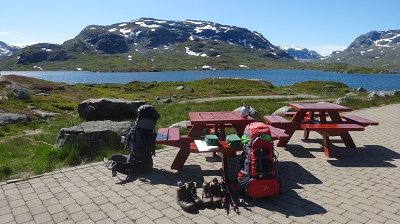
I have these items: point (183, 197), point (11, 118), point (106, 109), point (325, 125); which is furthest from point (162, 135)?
point (11, 118)

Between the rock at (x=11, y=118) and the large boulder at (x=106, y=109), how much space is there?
3.41 metres

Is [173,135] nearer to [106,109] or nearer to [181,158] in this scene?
[181,158]

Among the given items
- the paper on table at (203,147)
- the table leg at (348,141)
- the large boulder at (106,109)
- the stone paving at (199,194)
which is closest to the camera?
the stone paving at (199,194)

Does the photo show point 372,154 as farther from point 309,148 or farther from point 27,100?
point 27,100

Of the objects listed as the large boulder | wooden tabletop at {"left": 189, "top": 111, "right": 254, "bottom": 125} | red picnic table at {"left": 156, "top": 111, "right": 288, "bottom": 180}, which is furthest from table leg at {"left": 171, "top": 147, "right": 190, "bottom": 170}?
the large boulder

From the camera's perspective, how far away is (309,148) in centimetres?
823

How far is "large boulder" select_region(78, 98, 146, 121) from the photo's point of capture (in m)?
13.5

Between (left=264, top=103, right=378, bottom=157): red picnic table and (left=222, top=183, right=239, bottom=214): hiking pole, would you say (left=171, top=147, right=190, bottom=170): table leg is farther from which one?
(left=264, top=103, right=378, bottom=157): red picnic table

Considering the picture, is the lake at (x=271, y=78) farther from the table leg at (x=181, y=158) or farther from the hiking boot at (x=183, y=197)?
the hiking boot at (x=183, y=197)

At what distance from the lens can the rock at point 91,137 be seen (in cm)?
727

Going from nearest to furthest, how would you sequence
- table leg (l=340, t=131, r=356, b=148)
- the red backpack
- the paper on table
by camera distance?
the red backpack → the paper on table → table leg (l=340, t=131, r=356, b=148)

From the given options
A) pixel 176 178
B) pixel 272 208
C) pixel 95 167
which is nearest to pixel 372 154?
pixel 272 208

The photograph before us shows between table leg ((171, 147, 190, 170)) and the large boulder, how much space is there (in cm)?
810

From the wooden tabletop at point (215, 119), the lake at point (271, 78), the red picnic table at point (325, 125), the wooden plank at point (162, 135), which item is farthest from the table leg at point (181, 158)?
the lake at point (271, 78)
